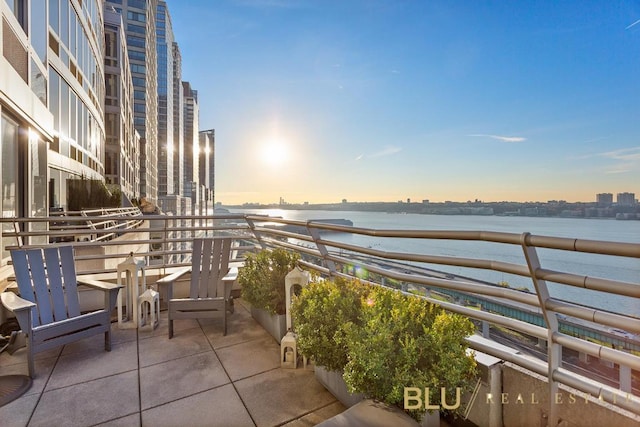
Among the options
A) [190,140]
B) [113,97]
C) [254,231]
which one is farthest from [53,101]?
[190,140]

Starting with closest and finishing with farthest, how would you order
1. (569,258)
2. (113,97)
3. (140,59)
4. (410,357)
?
(410,357), (569,258), (113,97), (140,59)

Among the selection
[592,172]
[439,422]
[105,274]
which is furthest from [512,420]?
[592,172]

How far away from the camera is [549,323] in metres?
1.56

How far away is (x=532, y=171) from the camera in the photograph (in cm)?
3578

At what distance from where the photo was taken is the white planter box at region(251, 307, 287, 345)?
3.28m

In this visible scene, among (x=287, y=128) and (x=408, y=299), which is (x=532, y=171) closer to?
(x=287, y=128)

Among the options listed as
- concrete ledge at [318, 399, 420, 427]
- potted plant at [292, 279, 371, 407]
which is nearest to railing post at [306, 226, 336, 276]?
potted plant at [292, 279, 371, 407]

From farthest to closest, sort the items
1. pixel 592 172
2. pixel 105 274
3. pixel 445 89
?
1. pixel 592 172
2. pixel 445 89
3. pixel 105 274

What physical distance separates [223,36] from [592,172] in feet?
99.5

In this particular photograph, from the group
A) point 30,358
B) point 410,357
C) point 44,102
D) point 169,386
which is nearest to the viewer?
point 410,357

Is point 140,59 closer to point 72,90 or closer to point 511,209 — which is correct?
point 72,90

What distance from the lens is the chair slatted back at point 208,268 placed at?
386 cm

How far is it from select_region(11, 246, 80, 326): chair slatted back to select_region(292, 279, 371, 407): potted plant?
2491 millimetres

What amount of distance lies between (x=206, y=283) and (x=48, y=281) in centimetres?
151
